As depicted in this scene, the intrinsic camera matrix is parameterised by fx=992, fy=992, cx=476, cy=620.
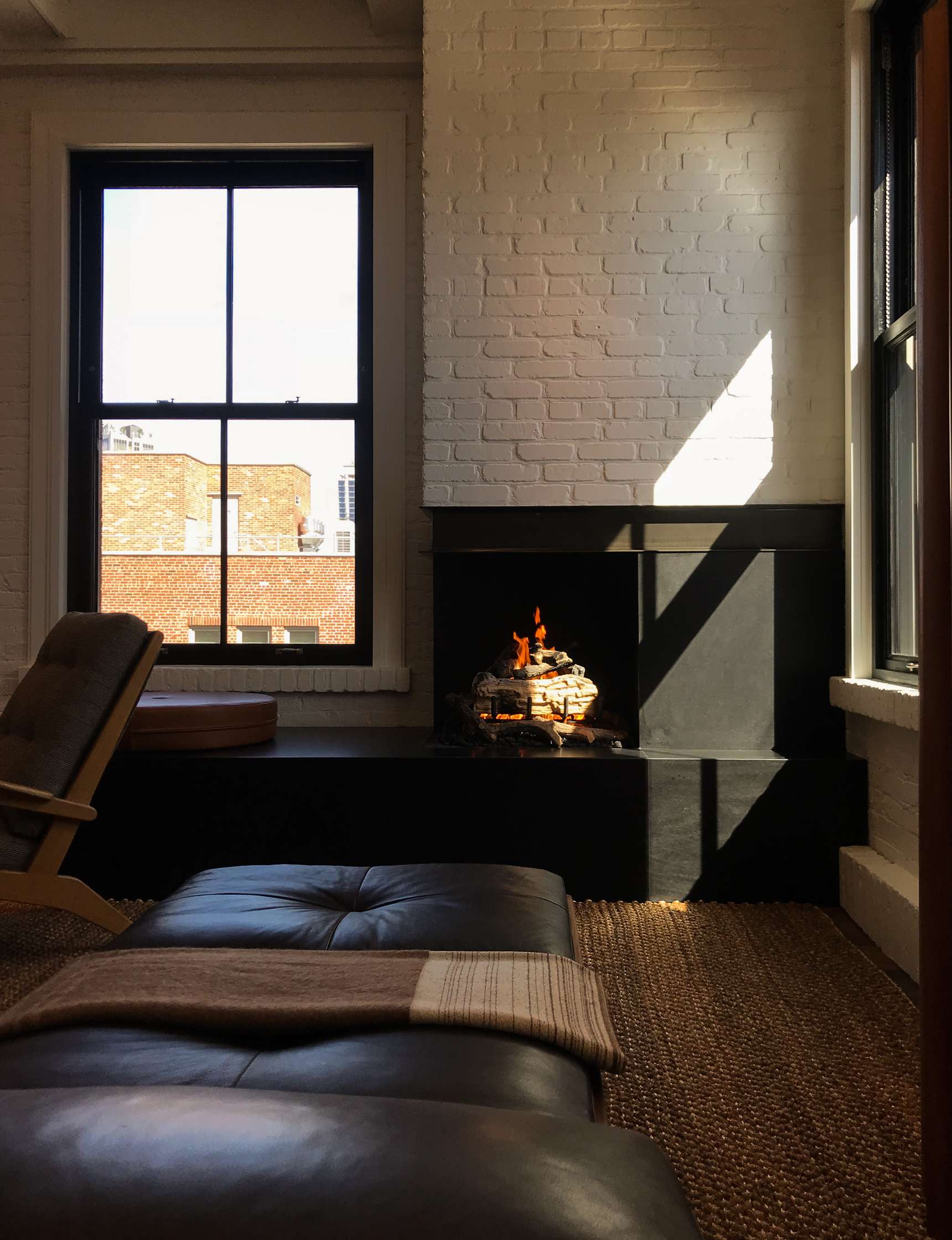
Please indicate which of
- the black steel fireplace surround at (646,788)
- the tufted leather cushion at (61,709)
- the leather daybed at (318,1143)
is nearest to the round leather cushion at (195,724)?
the black steel fireplace surround at (646,788)

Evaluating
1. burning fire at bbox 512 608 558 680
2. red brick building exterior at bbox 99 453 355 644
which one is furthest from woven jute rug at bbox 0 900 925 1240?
red brick building exterior at bbox 99 453 355 644

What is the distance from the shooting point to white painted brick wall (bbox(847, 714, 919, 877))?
305cm

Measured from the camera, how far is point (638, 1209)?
2.64 feet

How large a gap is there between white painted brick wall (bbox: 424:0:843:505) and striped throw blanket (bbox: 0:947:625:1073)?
2513 millimetres

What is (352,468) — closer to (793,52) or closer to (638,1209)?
(793,52)

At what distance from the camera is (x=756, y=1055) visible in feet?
7.27

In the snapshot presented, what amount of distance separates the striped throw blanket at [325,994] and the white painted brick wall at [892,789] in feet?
5.97

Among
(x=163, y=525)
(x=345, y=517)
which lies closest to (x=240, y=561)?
(x=163, y=525)

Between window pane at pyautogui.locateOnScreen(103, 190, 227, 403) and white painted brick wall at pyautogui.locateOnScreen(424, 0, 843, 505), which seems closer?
white painted brick wall at pyautogui.locateOnScreen(424, 0, 843, 505)

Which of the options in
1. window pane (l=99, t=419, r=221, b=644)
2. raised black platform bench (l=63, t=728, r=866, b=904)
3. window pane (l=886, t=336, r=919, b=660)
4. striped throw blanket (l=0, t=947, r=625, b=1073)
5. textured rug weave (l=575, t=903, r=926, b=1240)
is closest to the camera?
striped throw blanket (l=0, t=947, r=625, b=1073)

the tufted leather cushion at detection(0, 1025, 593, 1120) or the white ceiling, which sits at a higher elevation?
the white ceiling

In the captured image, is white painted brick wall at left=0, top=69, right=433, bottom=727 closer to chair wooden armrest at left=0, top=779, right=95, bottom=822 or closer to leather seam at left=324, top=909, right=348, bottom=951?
chair wooden armrest at left=0, top=779, right=95, bottom=822

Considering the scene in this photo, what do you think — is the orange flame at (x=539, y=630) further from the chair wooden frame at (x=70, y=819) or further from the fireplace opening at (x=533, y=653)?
the chair wooden frame at (x=70, y=819)

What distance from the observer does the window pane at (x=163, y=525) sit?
15.3 feet
